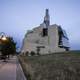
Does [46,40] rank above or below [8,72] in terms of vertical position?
above

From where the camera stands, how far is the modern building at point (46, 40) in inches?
6068

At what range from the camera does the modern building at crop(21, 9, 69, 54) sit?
506 feet

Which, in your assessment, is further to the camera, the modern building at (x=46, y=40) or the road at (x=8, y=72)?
the modern building at (x=46, y=40)

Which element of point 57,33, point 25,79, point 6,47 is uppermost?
point 57,33

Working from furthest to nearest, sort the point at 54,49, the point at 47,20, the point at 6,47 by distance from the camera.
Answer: the point at 47,20 < the point at 54,49 < the point at 6,47

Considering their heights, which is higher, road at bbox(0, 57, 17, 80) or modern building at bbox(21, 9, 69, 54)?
modern building at bbox(21, 9, 69, 54)

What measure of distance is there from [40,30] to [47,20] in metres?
13.1

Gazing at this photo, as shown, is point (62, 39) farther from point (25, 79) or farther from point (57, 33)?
point (25, 79)

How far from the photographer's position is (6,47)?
70.6m

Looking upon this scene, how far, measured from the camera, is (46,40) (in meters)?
166

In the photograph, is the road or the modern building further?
the modern building

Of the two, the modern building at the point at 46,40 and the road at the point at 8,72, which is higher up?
the modern building at the point at 46,40

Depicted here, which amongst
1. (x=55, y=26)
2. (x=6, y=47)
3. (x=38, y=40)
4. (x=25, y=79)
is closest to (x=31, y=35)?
(x=38, y=40)

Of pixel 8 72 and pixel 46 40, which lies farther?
pixel 46 40
